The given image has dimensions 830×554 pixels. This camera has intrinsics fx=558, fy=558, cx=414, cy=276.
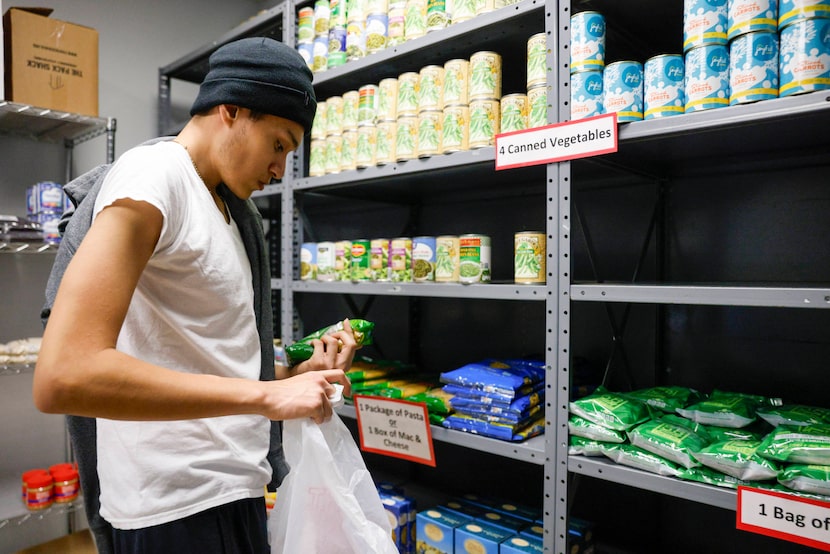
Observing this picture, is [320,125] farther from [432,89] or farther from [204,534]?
[204,534]

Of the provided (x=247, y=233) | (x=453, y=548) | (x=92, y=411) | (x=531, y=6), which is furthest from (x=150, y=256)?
(x=453, y=548)

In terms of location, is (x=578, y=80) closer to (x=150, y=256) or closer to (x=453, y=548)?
(x=150, y=256)

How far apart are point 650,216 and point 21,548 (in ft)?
9.45

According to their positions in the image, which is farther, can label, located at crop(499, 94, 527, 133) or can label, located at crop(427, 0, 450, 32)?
can label, located at crop(427, 0, 450, 32)

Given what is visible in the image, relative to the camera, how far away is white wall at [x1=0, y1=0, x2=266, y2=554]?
245 centimetres

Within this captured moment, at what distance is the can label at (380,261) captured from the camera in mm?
1848

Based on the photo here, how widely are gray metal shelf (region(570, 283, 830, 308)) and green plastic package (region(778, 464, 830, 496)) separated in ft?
1.05

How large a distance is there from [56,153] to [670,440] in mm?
2787

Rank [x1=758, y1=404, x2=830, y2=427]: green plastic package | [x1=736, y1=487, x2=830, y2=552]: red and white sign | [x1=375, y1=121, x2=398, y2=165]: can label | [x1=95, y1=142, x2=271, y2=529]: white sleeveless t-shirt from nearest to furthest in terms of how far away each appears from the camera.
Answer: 1. [x1=95, y1=142, x2=271, y2=529]: white sleeveless t-shirt
2. [x1=736, y1=487, x2=830, y2=552]: red and white sign
3. [x1=758, y1=404, x2=830, y2=427]: green plastic package
4. [x1=375, y1=121, x2=398, y2=165]: can label

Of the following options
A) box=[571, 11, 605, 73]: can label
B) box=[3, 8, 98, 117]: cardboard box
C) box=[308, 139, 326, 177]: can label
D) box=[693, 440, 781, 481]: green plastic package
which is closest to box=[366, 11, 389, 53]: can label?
box=[308, 139, 326, 177]: can label

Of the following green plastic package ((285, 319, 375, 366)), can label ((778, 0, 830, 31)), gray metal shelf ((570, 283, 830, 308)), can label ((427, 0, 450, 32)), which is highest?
can label ((427, 0, 450, 32))

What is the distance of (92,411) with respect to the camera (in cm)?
74

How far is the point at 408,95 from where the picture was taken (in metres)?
1.77

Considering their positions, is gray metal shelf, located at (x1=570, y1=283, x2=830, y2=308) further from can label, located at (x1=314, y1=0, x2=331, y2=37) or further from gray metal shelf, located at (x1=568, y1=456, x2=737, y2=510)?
can label, located at (x1=314, y1=0, x2=331, y2=37)
